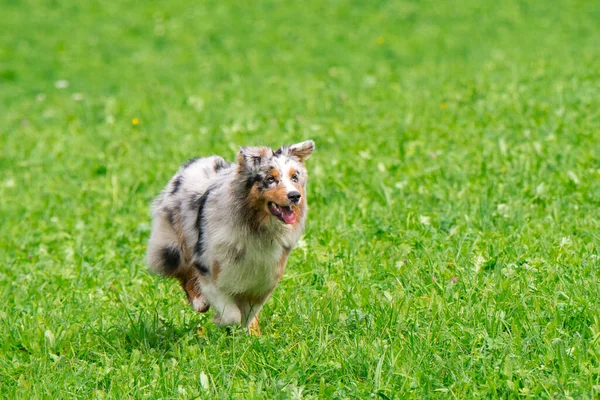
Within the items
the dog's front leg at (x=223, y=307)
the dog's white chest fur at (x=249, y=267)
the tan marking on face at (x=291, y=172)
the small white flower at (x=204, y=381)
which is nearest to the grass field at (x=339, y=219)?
the small white flower at (x=204, y=381)

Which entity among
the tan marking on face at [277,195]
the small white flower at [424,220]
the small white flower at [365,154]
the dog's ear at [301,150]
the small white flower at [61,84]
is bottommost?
the small white flower at [61,84]

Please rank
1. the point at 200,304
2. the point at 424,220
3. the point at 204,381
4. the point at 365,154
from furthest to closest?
the point at 365,154 < the point at 424,220 < the point at 200,304 < the point at 204,381

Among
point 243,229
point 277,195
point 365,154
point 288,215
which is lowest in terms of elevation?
point 365,154

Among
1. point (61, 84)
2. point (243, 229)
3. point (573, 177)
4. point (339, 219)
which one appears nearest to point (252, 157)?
point (243, 229)

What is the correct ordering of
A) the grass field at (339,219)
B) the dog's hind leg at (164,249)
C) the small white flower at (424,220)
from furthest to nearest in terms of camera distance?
1. the small white flower at (424,220)
2. the dog's hind leg at (164,249)
3. the grass field at (339,219)

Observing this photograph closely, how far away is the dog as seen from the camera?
4980 mm

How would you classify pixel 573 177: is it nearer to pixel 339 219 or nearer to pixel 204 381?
pixel 339 219

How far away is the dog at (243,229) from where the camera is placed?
4980 millimetres

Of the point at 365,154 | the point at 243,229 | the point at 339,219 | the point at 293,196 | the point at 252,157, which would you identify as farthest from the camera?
the point at 365,154

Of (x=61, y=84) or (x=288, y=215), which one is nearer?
(x=288, y=215)

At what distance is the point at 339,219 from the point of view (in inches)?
294

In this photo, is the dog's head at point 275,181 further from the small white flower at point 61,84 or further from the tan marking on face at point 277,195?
the small white flower at point 61,84

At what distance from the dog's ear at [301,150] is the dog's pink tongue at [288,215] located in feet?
1.27

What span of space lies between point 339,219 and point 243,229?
2.39 m
